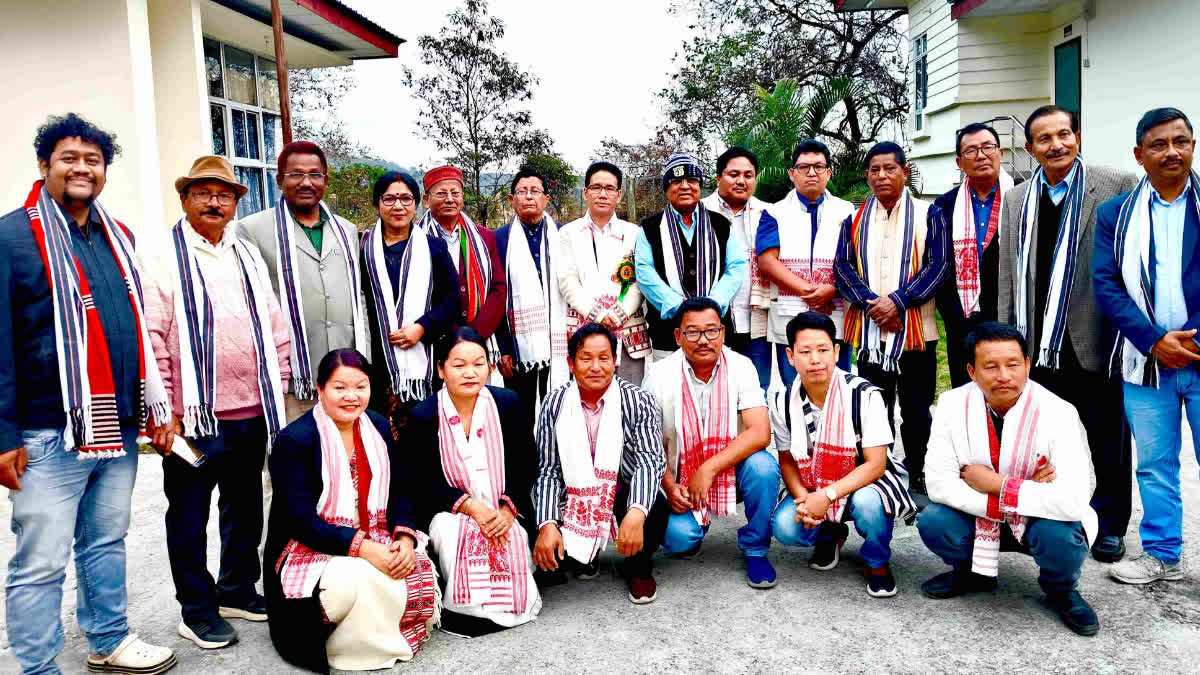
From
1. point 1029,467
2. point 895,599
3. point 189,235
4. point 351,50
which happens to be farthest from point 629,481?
point 351,50

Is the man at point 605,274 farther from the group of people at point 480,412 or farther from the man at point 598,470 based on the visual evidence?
the man at point 598,470

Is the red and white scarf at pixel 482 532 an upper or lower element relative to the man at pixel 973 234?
lower

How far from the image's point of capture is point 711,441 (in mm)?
3973

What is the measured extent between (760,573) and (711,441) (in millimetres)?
621

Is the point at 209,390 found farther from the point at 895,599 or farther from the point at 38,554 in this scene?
the point at 895,599

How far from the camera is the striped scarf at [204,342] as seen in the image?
3.34 metres

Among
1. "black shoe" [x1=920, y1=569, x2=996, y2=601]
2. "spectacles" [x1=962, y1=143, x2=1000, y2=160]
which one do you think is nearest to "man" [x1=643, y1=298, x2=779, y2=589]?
"black shoe" [x1=920, y1=569, x2=996, y2=601]

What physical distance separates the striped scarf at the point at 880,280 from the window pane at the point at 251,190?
9375mm

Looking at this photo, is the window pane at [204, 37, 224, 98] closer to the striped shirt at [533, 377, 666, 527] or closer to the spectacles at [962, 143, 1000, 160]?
the striped shirt at [533, 377, 666, 527]

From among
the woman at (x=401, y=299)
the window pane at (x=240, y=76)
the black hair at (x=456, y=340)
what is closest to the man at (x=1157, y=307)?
the black hair at (x=456, y=340)

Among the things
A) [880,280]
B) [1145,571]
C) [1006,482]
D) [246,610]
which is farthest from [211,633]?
[1145,571]

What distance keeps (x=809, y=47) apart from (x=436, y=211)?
47.2 feet

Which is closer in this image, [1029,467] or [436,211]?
[1029,467]

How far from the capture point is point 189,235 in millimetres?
3430
